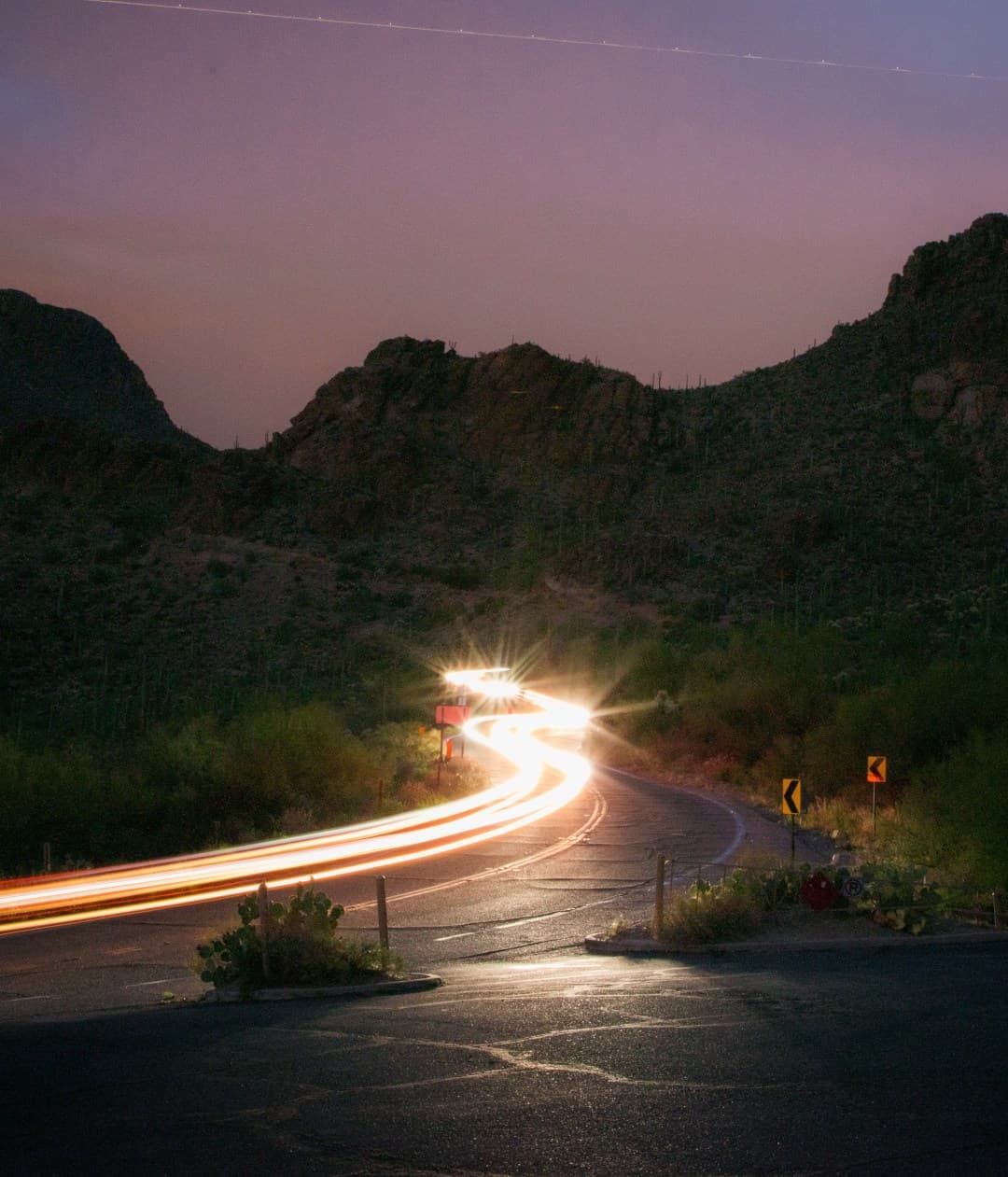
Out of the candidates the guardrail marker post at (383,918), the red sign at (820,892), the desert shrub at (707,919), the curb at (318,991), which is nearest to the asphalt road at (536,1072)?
the curb at (318,991)

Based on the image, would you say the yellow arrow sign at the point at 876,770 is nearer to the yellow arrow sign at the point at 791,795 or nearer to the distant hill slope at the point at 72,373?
the yellow arrow sign at the point at 791,795

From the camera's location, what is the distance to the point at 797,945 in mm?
15977

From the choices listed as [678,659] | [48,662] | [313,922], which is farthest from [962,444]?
[313,922]

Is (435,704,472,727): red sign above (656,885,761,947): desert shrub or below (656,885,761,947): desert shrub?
above

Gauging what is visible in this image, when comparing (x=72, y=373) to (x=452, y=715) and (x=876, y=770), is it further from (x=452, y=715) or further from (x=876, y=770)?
(x=876, y=770)

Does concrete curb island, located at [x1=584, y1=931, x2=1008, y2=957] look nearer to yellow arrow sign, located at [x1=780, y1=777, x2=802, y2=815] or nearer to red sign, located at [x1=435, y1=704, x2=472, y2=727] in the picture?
yellow arrow sign, located at [x1=780, y1=777, x2=802, y2=815]

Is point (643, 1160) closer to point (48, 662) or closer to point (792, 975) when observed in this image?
point (792, 975)

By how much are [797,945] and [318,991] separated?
21.7ft

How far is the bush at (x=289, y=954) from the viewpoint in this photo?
12.2m

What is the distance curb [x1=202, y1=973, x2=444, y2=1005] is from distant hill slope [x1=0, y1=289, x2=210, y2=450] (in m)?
119

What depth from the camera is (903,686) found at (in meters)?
33.6

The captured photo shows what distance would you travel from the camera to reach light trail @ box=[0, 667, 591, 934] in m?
19.2

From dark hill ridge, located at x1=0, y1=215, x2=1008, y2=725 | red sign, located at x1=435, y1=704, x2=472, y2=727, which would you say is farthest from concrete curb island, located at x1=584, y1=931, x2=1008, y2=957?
dark hill ridge, located at x1=0, y1=215, x2=1008, y2=725

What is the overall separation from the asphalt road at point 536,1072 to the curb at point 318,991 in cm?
31
